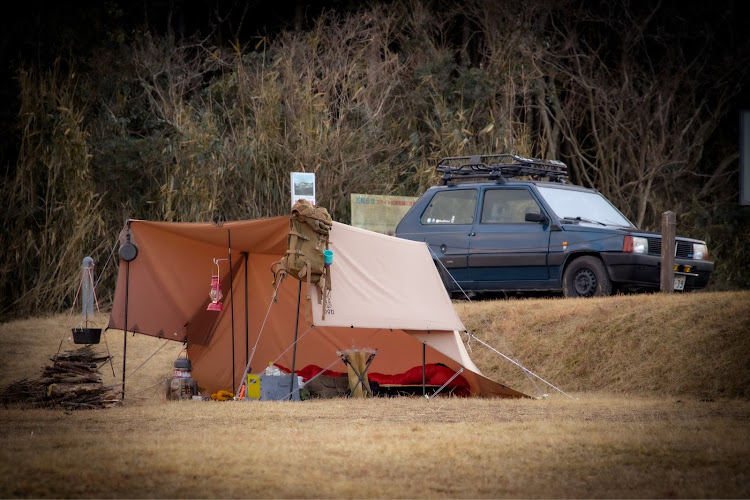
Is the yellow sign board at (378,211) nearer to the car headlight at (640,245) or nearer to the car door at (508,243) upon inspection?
the car door at (508,243)

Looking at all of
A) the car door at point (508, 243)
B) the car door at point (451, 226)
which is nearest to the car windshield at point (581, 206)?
the car door at point (508, 243)

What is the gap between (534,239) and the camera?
594 inches

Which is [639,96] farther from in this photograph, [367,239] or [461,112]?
[367,239]

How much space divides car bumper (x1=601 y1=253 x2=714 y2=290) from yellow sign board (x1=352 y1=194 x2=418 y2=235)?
386cm

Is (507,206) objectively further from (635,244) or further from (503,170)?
(635,244)

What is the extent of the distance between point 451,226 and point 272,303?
4376mm

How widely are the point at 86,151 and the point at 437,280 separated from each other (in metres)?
9.40

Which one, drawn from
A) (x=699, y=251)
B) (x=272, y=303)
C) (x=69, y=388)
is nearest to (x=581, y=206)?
(x=699, y=251)

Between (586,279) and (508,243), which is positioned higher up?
(508,243)

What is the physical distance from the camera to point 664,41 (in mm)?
23953

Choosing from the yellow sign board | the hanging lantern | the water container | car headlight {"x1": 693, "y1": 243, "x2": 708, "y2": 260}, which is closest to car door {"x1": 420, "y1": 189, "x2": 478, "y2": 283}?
the yellow sign board

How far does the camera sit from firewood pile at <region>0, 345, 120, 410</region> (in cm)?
1113

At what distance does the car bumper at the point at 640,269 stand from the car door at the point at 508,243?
87 cm

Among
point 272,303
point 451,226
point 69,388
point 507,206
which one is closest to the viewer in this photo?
point 69,388
